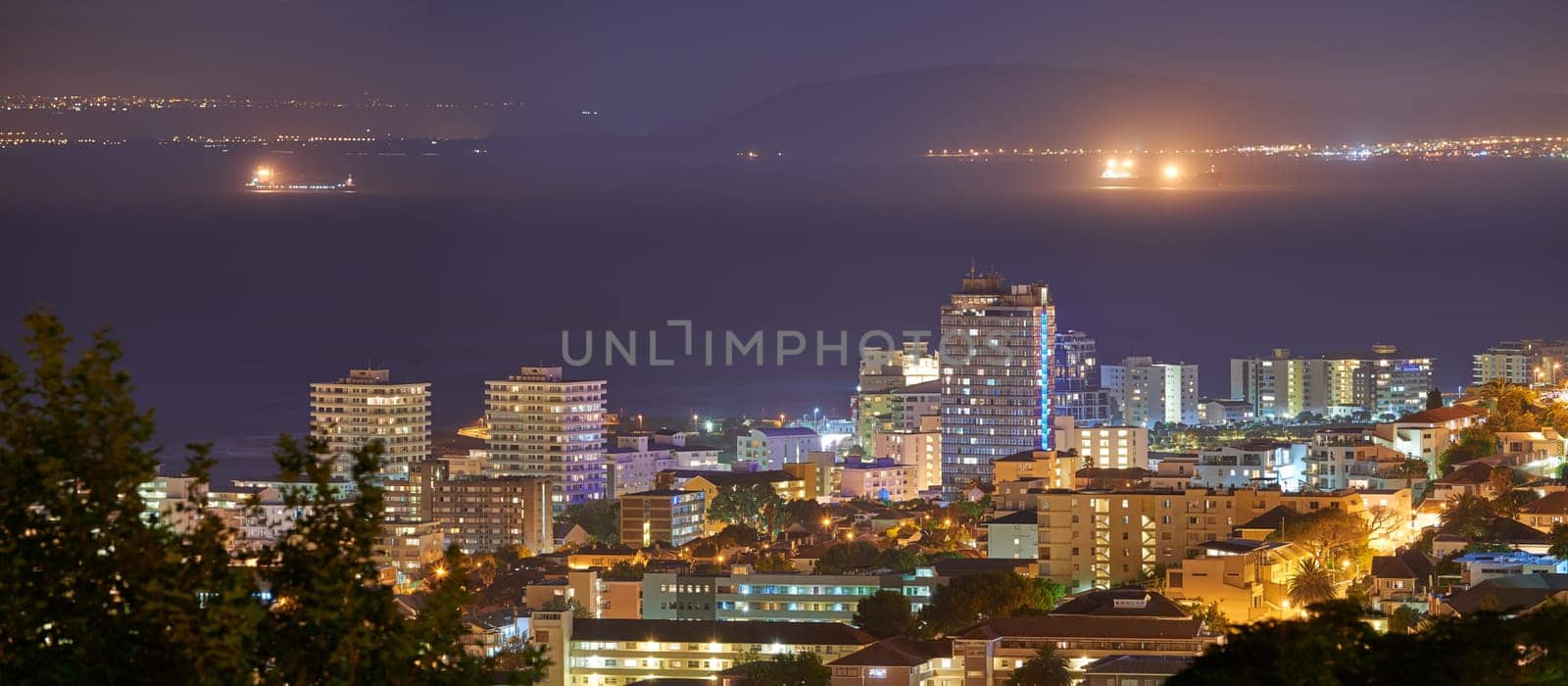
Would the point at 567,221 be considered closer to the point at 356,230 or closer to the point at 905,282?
the point at 356,230

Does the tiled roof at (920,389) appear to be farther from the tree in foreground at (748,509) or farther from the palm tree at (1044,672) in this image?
the palm tree at (1044,672)

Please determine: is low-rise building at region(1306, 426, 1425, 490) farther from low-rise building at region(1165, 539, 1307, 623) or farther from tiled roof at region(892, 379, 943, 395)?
tiled roof at region(892, 379, 943, 395)

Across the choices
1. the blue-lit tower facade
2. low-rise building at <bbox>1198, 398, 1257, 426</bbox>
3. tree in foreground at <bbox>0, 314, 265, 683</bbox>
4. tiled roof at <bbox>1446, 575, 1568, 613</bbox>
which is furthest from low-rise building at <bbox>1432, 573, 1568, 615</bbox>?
low-rise building at <bbox>1198, 398, 1257, 426</bbox>

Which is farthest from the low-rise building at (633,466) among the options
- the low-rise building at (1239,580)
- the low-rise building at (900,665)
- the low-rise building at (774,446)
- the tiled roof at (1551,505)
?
the low-rise building at (900,665)

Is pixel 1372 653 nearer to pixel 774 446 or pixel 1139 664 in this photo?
pixel 1139 664

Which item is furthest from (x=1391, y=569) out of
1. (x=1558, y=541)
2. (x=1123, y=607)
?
(x=1123, y=607)
